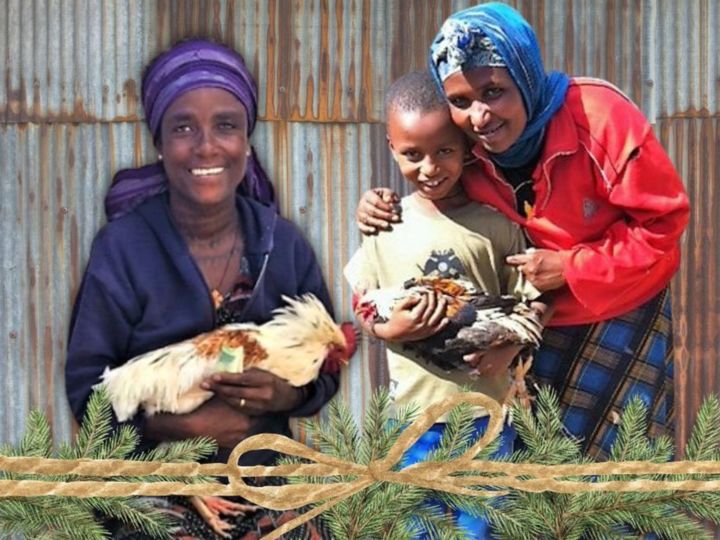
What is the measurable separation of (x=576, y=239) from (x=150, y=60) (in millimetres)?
1420

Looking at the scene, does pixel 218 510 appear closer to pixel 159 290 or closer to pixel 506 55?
pixel 159 290

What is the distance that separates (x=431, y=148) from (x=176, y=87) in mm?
1032

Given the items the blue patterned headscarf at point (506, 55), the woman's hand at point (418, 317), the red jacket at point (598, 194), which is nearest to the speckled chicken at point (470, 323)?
the woman's hand at point (418, 317)

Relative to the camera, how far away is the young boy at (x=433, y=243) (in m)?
2.92

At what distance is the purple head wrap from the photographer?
3656 mm

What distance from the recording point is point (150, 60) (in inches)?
146

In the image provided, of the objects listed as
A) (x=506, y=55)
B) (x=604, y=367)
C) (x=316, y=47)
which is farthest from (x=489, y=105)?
(x=316, y=47)

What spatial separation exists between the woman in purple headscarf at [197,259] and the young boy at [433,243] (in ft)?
2.46

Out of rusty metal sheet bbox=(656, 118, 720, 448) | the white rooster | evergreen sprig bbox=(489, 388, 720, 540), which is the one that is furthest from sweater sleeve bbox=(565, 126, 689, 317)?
evergreen sprig bbox=(489, 388, 720, 540)

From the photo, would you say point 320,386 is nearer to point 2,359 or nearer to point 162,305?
point 162,305

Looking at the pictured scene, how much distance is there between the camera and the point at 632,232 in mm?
2949

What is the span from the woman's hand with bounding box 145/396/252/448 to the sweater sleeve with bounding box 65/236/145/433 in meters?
0.05

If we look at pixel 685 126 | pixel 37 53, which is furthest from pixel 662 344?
pixel 37 53

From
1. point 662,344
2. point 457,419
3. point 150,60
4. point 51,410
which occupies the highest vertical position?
point 150,60
